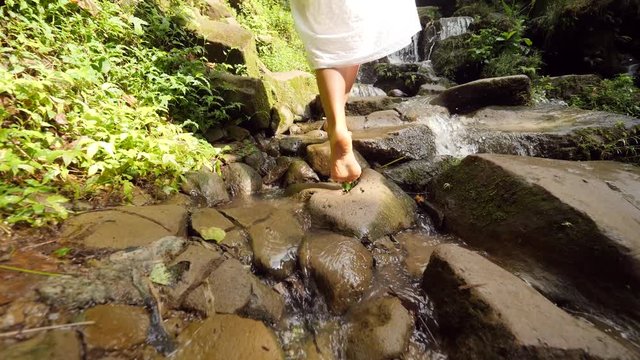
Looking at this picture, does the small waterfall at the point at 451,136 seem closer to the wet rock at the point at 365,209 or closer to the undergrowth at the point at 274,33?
the wet rock at the point at 365,209

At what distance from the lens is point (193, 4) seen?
531 centimetres

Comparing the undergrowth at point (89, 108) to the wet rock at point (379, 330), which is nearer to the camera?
the wet rock at point (379, 330)

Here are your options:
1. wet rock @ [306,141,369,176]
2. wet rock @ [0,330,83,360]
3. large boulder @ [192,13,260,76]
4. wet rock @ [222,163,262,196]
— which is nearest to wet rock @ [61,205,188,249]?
wet rock @ [0,330,83,360]

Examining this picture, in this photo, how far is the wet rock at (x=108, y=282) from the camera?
1328 mm

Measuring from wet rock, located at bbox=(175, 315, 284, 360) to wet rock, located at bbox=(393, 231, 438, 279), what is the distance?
104 cm

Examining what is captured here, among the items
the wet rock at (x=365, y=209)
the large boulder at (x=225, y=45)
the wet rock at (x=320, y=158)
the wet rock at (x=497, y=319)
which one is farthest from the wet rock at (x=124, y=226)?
the large boulder at (x=225, y=45)

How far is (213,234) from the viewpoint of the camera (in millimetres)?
2002

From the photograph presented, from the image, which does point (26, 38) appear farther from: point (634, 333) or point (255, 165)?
point (634, 333)

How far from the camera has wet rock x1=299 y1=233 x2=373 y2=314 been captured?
183 cm

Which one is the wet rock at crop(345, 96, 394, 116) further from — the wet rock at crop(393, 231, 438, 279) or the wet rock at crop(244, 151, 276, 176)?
the wet rock at crop(393, 231, 438, 279)

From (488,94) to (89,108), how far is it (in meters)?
5.27

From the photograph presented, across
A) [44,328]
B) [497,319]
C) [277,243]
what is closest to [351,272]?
[277,243]

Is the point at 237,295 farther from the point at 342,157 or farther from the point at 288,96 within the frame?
the point at 288,96

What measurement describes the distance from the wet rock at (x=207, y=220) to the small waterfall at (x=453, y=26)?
9428 millimetres
